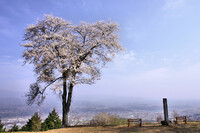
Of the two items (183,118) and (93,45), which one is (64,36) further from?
(183,118)

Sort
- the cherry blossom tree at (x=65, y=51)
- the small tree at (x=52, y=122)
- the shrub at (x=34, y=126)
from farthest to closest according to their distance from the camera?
1. the small tree at (x=52, y=122)
2. the shrub at (x=34, y=126)
3. the cherry blossom tree at (x=65, y=51)

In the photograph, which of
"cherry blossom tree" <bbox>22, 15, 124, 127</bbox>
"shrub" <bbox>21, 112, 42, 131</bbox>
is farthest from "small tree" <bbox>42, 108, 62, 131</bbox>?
"cherry blossom tree" <bbox>22, 15, 124, 127</bbox>

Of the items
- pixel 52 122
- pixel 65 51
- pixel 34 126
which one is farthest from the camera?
pixel 52 122

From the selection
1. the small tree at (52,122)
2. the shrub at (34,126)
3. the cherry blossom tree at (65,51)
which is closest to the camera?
the cherry blossom tree at (65,51)

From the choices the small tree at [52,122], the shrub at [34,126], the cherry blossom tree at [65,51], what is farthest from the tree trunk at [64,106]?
the small tree at [52,122]

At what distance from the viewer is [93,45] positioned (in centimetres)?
1719

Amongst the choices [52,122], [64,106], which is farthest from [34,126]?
[64,106]

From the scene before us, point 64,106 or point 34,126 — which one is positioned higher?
point 64,106

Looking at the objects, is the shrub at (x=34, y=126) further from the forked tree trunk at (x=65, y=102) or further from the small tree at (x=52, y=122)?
the forked tree trunk at (x=65, y=102)

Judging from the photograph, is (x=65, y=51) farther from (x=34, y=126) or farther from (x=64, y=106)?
(x=34, y=126)

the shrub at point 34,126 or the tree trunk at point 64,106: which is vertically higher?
the tree trunk at point 64,106

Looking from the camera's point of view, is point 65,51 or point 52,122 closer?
point 65,51

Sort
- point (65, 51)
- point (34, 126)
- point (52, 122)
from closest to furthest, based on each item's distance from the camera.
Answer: point (65, 51) < point (34, 126) < point (52, 122)

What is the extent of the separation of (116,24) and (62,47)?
24.4 ft
